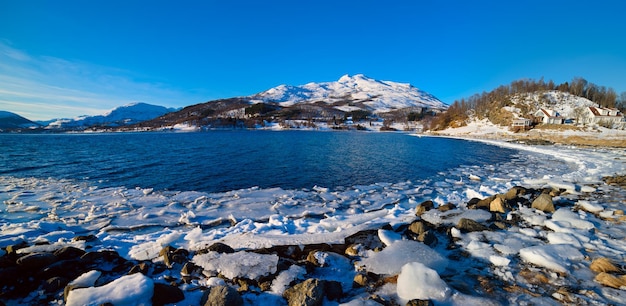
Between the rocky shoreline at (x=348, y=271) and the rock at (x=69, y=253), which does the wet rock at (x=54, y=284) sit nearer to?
the rocky shoreline at (x=348, y=271)

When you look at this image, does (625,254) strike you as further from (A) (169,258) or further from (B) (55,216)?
(B) (55,216)

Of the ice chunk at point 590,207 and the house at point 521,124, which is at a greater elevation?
the house at point 521,124

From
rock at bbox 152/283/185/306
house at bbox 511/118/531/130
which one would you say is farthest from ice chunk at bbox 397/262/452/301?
house at bbox 511/118/531/130

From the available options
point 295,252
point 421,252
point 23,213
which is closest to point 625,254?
point 421,252

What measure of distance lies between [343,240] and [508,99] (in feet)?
429

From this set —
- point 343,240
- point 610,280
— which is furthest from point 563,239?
point 343,240

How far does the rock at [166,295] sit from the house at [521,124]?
100490mm

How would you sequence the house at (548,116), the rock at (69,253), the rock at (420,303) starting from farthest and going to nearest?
the house at (548,116) < the rock at (69,253) < the rock at (420,303)

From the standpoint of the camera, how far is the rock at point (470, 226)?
803 cm

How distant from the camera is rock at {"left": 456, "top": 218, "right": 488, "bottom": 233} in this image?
316 inches

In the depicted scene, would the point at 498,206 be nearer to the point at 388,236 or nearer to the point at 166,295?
the point at 388,236

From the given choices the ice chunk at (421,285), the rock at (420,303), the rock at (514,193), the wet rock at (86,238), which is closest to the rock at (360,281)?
the ice chunk at (421,285)

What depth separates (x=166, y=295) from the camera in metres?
4.84

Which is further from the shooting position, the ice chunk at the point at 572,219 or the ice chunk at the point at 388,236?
the ice chunk at the point at 572,219
